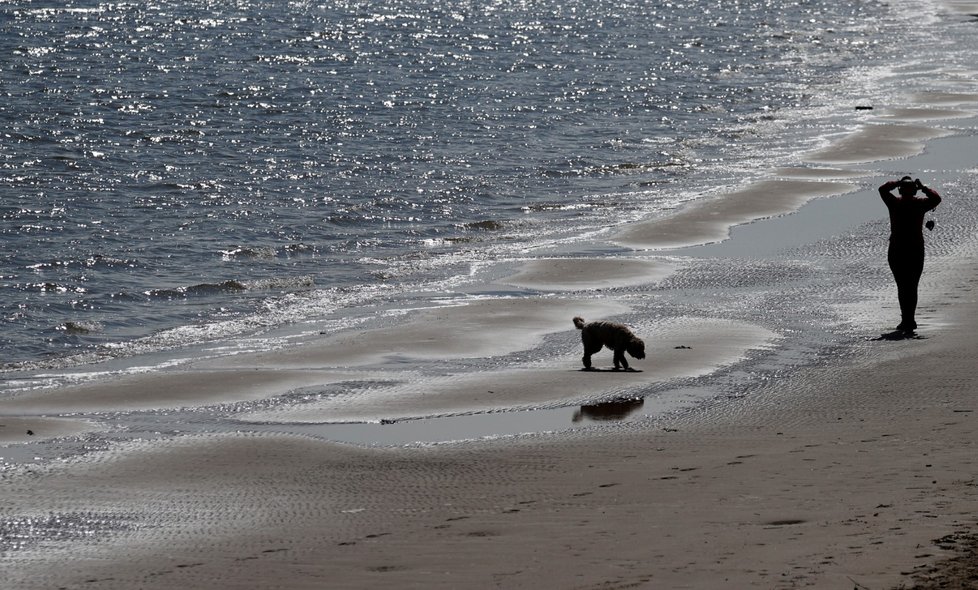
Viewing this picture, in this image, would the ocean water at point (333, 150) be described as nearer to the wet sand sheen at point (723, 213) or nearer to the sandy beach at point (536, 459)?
the wet sand sheen at point (723, 213)

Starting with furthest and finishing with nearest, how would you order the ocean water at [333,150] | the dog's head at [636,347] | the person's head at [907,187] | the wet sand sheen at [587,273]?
the ocean water at [333,150]
the wet sand sheen at [587,273]
the person's head at [907,187]
the dog's head at [636,347]

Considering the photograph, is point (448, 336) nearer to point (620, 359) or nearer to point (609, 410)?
point (620, 359)

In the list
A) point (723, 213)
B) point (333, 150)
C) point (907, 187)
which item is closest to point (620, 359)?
point (907, 187)

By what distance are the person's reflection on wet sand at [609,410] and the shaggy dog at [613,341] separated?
37.0 inches

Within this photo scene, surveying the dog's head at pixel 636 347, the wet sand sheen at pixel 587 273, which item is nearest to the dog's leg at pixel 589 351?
the dog's head at pixel 636 347

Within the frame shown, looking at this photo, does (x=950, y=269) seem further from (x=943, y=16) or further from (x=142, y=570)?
(x=943, y=16)

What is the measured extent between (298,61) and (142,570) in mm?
37291

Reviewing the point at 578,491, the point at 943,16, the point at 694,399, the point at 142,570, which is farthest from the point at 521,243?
the point at 943,16

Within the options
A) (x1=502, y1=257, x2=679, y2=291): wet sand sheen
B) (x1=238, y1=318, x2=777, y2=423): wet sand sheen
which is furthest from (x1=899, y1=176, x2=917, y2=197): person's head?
(x1=502, y1=257, x2=679, y2=291): wet sand sheen

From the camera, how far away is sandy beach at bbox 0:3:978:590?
7.37 metres

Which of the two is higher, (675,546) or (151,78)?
(151,78)

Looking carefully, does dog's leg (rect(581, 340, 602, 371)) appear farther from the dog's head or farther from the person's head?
the person's head

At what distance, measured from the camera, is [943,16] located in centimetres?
6344

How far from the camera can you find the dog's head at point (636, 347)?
40.3ft
